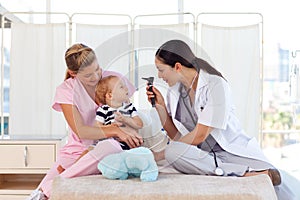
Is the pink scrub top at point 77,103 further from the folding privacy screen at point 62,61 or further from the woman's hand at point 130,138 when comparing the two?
the folding privacy screen at point 62,61

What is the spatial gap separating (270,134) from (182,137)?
225 centimetres

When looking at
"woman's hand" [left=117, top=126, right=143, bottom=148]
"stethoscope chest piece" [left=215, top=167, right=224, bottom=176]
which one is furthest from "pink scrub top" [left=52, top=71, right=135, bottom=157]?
"stethoscope chest piece" [left=215, top=167, right=224, bottom=176]

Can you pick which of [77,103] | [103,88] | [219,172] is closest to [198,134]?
[219,172]

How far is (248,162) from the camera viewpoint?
1770 millimetres

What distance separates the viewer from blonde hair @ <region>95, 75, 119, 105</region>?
6.61 ft

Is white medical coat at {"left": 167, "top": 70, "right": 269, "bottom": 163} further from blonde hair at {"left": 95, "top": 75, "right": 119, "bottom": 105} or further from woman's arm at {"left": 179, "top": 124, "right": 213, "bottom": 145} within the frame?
blonde hair at {"left": 95, "top": 75, "right": 119, "bottom": 105}

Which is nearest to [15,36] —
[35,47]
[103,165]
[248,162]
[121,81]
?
[35,47]

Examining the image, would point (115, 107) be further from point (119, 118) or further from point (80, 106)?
point (80, 106)

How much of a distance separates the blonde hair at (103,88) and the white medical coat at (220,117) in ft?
1.23

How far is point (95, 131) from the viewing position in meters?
1.95

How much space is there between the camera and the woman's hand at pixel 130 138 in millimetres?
1855

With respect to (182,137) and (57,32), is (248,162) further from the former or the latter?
(57,32)

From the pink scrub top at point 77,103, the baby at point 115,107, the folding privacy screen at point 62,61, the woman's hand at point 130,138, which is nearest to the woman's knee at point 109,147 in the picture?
the woman's hand at point 130,138

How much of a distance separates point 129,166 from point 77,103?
635 mm
